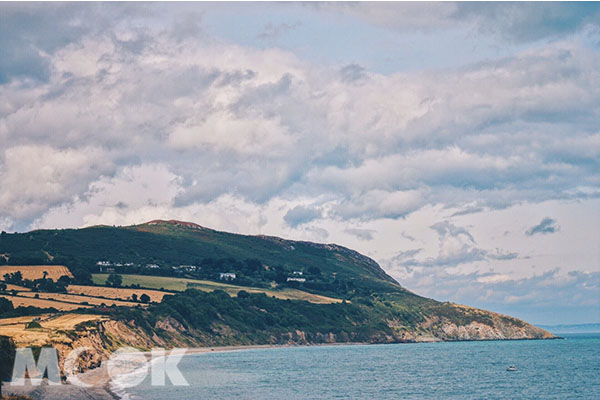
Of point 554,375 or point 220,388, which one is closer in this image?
point 220,388

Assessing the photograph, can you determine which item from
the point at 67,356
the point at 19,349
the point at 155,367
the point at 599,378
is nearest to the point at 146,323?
the point at 155,367

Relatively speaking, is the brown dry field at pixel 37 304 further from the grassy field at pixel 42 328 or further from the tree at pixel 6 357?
the tree at pixel 6 357

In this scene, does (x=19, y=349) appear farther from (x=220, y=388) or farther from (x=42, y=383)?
(x=220, y=388)

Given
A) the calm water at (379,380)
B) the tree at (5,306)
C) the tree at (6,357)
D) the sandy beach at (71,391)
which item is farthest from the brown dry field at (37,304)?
the tree at (6,357)

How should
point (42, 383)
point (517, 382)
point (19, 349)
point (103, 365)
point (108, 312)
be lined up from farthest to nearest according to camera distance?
point (108, 312) → point (103, 365) → point (517, 382) → point (19, 349) → point (42, 383)

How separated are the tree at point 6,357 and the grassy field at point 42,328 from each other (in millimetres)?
6394

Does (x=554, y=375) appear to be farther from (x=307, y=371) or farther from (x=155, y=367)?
(x=155, y=367)

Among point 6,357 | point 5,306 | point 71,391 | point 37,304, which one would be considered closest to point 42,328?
point 6,357

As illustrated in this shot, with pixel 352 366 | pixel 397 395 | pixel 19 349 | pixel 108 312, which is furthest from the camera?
pixel 108 312

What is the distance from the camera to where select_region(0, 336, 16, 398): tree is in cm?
8062

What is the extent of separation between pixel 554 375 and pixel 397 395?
4857 centimetres

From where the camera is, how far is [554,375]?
13375 cm

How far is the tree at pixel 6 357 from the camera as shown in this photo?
8062cm

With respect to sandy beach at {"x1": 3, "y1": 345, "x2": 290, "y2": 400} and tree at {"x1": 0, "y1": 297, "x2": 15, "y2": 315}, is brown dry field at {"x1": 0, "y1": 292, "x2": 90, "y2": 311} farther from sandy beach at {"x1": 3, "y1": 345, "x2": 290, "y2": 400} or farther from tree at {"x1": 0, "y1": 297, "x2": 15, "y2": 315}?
sandy beach at {"x1": 3, "y1": 345, "x2": 290, "y2": 400}
